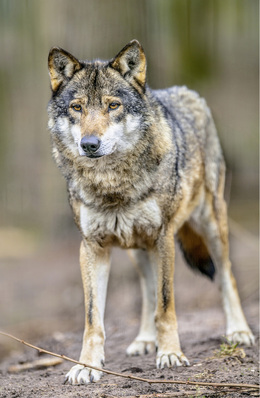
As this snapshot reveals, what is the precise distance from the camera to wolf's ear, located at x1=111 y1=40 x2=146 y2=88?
178 inches

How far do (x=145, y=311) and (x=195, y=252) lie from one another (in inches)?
30.5

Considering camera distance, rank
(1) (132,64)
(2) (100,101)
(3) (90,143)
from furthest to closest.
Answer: (1) (132,64)
(2) (100,101)
(3) (90,143)

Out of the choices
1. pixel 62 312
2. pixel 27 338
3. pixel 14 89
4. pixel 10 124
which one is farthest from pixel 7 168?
pixel 27 338

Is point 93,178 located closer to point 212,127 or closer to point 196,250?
point 196,250

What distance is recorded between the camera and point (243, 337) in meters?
5.25

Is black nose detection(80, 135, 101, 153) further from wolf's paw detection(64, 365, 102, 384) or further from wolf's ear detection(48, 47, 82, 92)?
wolf's paw detection(64, 365, 102, 384)

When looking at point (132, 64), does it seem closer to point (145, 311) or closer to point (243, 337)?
point (145, 311)

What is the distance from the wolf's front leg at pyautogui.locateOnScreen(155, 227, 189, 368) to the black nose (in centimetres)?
98

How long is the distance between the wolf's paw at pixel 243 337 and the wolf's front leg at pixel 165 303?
787 mm

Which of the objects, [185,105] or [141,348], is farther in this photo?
[185,105]

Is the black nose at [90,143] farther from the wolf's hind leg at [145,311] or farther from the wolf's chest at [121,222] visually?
the wolf's hind leg at [145,311]

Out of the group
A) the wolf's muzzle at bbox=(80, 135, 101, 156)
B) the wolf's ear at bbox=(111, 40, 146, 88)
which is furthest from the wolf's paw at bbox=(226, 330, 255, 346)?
the wolf's ear at bbox=(111, 40, 146, 88)

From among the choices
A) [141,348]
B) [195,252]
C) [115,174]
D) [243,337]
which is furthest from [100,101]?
[243,337]

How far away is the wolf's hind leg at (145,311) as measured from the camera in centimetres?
536
